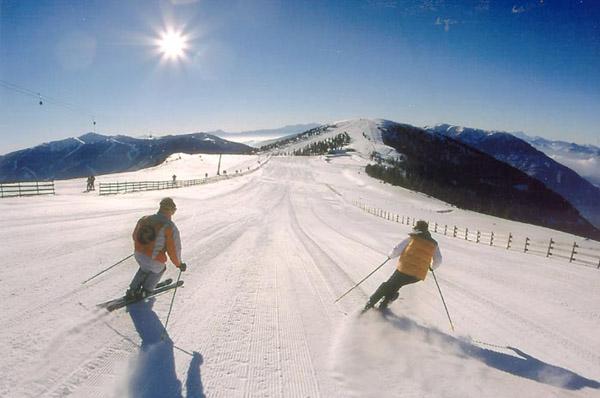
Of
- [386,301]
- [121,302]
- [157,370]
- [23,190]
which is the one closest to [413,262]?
[386,301]

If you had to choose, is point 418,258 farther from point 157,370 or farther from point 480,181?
point 480,181

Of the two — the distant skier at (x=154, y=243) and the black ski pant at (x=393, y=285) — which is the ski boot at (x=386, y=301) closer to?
the black ski pant at (x=393, y=285)

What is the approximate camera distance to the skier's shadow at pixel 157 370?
327 centimetres

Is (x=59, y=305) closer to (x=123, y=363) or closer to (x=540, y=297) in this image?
(x=123, y=363)

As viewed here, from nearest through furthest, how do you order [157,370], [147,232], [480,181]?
[157,370], [147,232], [480,181]

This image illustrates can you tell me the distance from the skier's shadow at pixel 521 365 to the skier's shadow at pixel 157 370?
11.0 ft

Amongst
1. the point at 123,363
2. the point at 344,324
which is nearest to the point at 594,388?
the point at 344,324

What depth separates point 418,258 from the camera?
5652 mm

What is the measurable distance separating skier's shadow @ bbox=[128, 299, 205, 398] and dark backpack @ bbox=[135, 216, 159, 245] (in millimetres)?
1190

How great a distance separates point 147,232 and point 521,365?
229 inches

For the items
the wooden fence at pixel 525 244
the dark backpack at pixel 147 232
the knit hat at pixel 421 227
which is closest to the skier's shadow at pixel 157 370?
the dark backpack at pixel 147 232

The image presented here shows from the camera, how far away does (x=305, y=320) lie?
5.18 metres

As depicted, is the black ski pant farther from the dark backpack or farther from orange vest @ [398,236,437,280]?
the dark backpack

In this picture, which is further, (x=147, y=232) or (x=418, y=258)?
(x=418, y=258)
